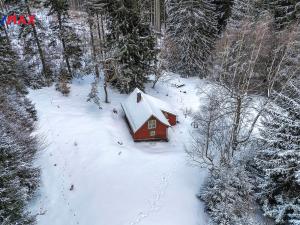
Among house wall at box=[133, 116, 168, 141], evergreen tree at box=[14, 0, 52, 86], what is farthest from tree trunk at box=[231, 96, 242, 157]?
evergreen tree at box=[14, 0, 52, 86]

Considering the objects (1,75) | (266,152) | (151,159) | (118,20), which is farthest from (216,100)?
(1,75)

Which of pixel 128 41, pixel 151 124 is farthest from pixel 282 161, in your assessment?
pixel 128 41

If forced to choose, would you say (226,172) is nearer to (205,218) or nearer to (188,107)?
(205,218)

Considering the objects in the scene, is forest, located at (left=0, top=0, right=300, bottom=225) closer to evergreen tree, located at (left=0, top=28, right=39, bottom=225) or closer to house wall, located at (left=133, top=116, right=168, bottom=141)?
evergreen tree, located at (left=0, top=28, right=39, bottom=225)

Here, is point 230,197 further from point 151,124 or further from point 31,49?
point 31,49

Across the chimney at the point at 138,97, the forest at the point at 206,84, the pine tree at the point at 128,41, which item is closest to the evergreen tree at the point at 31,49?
the forest at the point at 206,84
